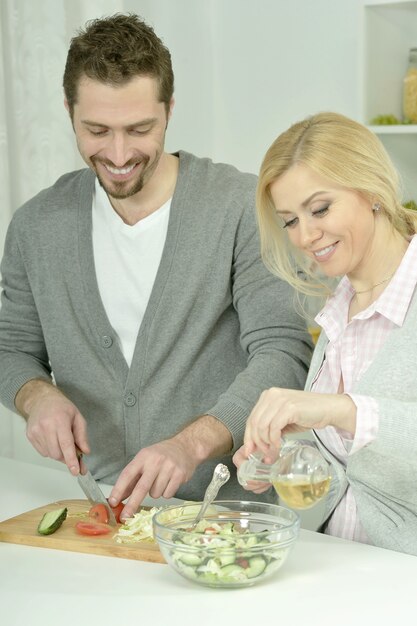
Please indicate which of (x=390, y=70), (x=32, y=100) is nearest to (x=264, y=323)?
(x=32, y=100)

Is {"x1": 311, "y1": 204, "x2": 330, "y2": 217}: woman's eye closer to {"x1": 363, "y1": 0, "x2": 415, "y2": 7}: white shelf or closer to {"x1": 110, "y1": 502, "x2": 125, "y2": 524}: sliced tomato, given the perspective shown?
{"x1": 110, "y1": 502, "x2": 125, "y2": 524}: sliced tomato

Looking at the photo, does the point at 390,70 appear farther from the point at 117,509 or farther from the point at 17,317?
the point at 117,509

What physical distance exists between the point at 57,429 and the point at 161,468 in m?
0.29

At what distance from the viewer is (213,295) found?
7.33ft

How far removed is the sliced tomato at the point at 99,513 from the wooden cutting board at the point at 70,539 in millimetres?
25

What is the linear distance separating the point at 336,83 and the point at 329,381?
2027mm

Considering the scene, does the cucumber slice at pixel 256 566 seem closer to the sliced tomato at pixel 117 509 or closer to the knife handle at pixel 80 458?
the sliced tomato at pixel 117 509

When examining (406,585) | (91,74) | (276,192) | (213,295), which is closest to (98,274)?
(213,295)

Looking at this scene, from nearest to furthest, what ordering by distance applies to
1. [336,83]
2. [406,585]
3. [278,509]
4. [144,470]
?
[406,585] → [278,509] → [144,470] → [336,83]

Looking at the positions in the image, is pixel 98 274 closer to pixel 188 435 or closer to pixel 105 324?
pixel 105 324

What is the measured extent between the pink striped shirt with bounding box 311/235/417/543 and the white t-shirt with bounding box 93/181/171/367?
472 mm

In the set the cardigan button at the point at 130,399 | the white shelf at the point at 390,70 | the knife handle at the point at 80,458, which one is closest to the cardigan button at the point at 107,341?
the cardigan button at the point at 130,399

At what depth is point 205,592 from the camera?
156cm

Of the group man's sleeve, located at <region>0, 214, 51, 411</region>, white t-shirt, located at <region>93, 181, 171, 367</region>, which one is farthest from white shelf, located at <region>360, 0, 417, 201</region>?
man's sleeve, located at <region>0, 214, 51, 411</region>
